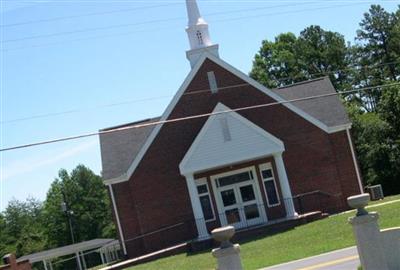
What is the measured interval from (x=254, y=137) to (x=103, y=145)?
9.01 meters

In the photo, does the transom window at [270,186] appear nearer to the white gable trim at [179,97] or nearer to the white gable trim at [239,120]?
the white gable trim at [239,120]

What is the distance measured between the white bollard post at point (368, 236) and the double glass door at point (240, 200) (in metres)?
22.6

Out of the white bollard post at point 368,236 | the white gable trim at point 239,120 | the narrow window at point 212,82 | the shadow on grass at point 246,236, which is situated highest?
the narrow window at point 212,82

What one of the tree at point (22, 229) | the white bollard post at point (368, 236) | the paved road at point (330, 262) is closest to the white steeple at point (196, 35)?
the paved road at point (330, 262)

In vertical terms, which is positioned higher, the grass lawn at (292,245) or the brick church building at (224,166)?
the brick church building at (224,166)

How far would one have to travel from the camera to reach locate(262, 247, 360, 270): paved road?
1516cm

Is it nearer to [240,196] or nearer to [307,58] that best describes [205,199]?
[240,196]

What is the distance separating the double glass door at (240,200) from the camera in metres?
33.3

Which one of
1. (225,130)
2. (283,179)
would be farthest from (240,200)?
(225,130)

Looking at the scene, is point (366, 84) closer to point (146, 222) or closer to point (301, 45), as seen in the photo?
point (301, 45)

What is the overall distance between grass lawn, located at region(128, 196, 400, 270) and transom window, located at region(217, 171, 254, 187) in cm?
560

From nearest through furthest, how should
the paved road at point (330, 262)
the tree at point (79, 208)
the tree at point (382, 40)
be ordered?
1. the paved road at point (330, 262)
2. the tree at point (382, 40)
3. the tree at point (79, 208)

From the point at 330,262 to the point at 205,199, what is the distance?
17601mm

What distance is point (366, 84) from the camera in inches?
3076
